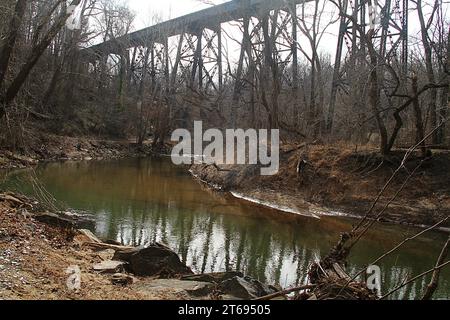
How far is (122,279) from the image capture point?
6.18m

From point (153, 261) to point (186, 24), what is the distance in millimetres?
29809

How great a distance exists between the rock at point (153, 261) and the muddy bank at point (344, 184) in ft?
23.9

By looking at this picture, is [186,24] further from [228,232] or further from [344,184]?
[228,232]

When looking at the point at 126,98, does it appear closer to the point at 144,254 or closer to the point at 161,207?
the point at 161,207

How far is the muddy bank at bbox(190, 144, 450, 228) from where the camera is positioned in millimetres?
13367

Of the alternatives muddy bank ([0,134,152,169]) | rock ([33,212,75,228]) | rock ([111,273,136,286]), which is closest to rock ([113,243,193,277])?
rock ([111,273,136,286])

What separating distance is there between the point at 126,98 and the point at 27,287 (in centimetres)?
3533

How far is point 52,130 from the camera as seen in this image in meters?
28.7

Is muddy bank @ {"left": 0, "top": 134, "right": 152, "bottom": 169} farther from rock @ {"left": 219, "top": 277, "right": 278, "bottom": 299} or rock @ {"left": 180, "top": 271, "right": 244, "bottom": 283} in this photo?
rock @ {"left": 219, "top": 277, "right": 278, "bottom": 299}

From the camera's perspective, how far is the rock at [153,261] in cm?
707

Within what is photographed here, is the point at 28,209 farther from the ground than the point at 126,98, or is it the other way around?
the point at 126,98
